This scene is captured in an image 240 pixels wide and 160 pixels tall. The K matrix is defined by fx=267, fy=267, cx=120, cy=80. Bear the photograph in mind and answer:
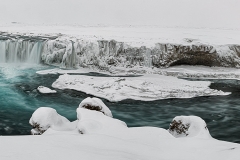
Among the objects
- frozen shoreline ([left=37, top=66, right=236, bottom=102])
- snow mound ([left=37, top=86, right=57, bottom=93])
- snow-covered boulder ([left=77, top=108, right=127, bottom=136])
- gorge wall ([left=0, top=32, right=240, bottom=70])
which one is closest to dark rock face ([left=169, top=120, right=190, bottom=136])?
snow-covered boulder ([left=77, top=108, right=127, bottom=136])

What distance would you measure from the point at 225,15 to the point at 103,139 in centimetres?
6558

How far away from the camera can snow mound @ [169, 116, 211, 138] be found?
571 centimetres

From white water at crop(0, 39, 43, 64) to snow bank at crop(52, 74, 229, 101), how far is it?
5.78 meters

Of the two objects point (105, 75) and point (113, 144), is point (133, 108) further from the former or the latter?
point (113, 144)

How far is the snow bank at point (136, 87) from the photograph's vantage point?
1261cm

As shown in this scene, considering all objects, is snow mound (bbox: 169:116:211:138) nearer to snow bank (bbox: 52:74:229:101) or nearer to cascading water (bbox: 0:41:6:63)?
snow bank (bbox: 52:74:229:101)

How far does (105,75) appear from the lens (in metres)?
16.9

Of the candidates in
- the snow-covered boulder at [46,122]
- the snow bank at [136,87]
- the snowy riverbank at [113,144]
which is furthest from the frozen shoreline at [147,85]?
the snowy riverbank at [113,144]

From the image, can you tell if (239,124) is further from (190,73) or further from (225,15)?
(225,15)

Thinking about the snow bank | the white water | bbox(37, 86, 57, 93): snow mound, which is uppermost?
the white water

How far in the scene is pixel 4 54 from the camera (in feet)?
66.3

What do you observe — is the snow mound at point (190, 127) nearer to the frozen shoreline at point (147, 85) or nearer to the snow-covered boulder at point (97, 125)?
the snow-covered boulder at point (97, 125)

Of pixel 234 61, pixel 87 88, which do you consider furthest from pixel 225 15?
pixel 87 88

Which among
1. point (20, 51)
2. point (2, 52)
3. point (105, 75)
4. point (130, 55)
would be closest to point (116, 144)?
point (105, 75)
